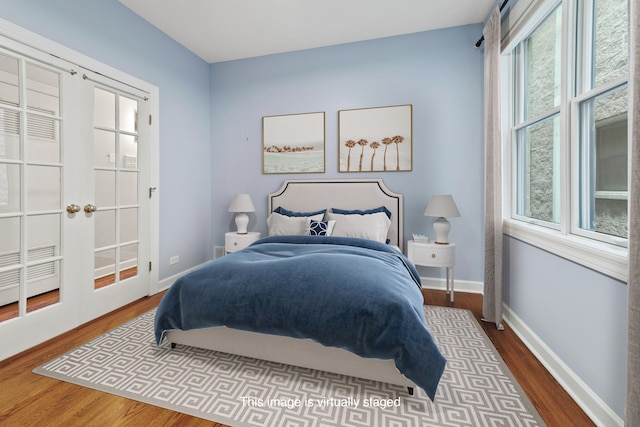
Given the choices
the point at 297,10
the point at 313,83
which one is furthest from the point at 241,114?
the point at 297,10

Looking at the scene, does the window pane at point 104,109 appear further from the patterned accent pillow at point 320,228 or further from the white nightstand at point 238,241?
the patterned accent pillow at point 320,228

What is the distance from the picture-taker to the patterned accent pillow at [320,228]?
311 centimetres

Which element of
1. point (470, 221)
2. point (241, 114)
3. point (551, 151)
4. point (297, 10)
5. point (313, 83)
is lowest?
point (470, 221)

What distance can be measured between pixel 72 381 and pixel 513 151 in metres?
3.54

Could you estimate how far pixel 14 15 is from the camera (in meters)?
1.99

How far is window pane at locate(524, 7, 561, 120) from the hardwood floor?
174 cm

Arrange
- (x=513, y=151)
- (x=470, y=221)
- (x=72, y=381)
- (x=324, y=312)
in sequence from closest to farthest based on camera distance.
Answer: (x=324, y=312) < (x=72, y=381) < (x=513, y=151) < (x=470, y=221)

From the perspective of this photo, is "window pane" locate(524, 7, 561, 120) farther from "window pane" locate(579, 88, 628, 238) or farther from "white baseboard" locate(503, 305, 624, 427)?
"white baseboard" locate(503, 305, 624, 427)

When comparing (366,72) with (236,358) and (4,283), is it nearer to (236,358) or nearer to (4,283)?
(236,358)

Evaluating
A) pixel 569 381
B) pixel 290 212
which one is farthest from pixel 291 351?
pixel 290 212

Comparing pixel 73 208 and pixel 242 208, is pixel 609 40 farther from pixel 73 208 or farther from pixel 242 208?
pixel 73 208

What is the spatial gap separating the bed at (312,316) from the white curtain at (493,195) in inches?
38.1

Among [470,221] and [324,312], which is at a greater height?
[470,221]

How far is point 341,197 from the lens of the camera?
11.6ft
